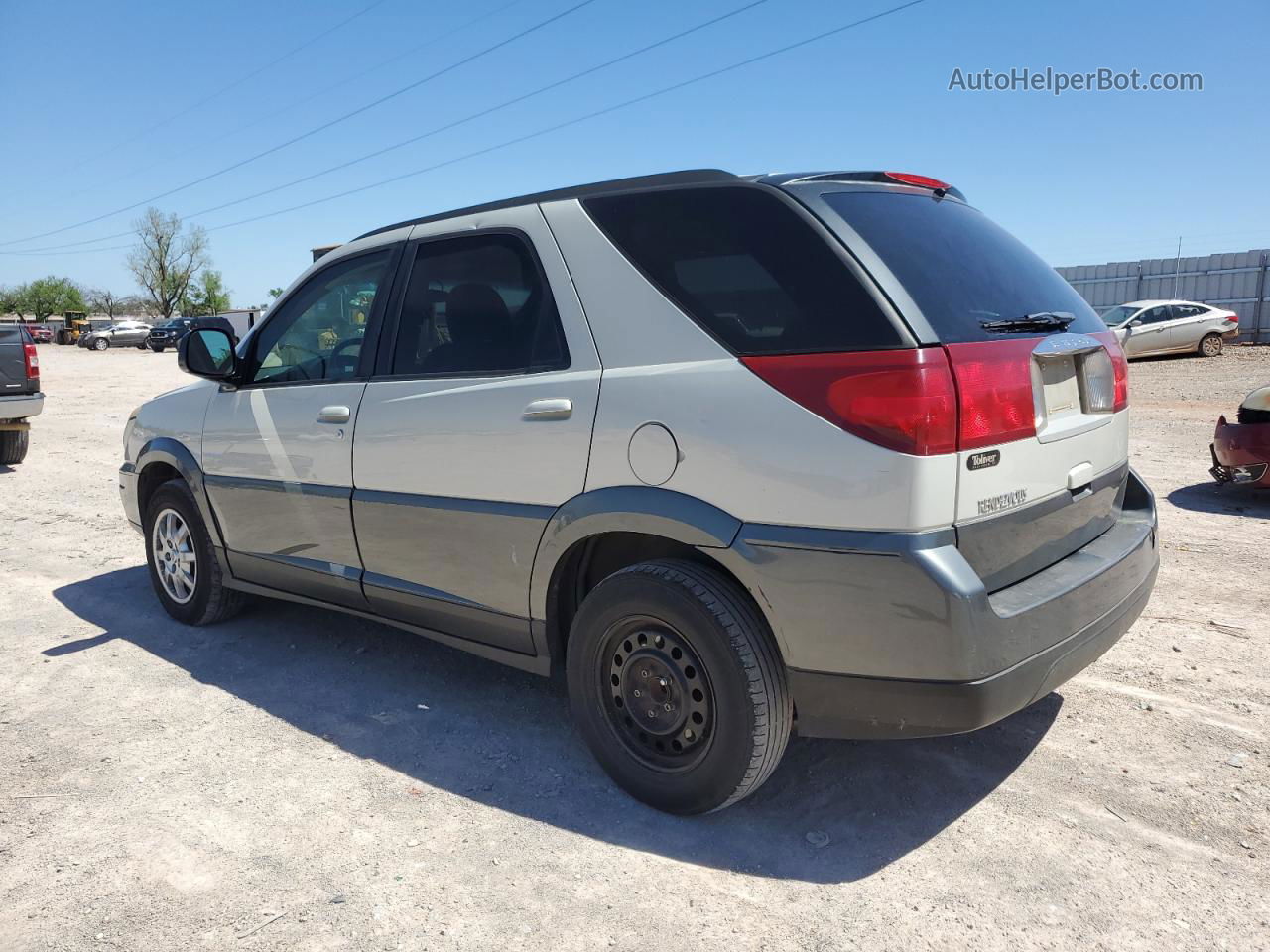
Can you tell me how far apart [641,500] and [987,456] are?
0.99 m

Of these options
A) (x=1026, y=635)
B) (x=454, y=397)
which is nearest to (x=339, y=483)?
(x=454, y=397)

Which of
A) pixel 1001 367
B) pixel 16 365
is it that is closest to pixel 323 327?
pixel 1001 367

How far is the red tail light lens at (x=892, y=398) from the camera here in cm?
235

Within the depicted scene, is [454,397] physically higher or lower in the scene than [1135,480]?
higher

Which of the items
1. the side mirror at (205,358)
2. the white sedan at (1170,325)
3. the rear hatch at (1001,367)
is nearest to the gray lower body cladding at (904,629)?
the rear hatch at (1001,367)

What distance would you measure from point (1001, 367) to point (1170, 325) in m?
21.5

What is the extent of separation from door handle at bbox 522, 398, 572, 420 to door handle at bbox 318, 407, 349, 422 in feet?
3.45

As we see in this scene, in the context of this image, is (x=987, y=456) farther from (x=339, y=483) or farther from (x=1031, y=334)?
(x=339, y=483)

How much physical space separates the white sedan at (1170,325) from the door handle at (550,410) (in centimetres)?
2078

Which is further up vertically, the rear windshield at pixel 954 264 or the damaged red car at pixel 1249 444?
the rear windshield at pixel 954 264

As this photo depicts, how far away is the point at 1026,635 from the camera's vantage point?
252 cm

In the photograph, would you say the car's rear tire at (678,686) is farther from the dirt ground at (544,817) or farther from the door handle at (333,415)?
Answer: the door handle at (333,415)

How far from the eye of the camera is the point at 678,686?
9.25 ft

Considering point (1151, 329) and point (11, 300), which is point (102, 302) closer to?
point (11, 300)
